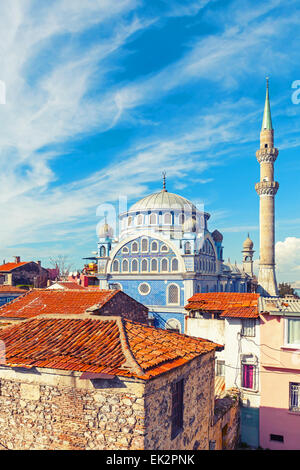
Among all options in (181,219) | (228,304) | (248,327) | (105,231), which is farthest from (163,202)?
(248,327)

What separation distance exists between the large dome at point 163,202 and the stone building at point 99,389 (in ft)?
82.6

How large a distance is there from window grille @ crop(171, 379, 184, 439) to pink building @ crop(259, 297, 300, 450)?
269 inches

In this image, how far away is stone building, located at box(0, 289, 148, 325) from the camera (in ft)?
44.9

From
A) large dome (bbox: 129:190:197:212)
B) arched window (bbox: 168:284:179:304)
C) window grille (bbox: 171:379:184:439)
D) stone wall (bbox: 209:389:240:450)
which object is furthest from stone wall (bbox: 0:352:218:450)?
large dome (bbox: 129:190:197:212)

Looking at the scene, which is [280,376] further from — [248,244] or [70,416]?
[248,244]

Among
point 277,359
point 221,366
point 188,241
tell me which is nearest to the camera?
point 277,359

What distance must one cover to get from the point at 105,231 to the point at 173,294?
8.73m

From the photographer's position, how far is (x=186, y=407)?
272 inches

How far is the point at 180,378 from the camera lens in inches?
262

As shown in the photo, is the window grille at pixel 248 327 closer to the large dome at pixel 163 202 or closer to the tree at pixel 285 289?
the large dome at pixel 163 202

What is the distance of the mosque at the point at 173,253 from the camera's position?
87.0 ft
